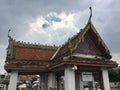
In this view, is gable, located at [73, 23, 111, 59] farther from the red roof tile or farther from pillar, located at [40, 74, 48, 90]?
pillar, located at [40, 74, 48, 90]

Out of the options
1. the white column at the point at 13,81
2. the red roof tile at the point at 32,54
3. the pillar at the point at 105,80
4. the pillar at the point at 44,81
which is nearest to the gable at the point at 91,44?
the pillar at the point at 105,80

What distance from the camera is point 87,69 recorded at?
12.8m

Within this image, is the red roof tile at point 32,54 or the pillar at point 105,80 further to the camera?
the red roof tile at point 32,54

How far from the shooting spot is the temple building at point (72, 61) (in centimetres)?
1168

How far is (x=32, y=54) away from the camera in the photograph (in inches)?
605

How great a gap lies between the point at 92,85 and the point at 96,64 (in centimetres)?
381

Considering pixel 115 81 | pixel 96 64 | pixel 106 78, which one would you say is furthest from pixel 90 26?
pixel 115 81

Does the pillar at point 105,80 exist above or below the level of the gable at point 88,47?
below

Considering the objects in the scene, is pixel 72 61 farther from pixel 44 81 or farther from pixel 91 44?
pixel 44 81

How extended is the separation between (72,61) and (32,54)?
532 centimetres

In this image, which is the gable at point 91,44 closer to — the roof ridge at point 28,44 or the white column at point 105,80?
the white column at point 105,80

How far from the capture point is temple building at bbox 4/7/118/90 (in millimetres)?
11677

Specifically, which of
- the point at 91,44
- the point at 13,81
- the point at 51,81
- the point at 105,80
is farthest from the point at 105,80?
the point at 13,81

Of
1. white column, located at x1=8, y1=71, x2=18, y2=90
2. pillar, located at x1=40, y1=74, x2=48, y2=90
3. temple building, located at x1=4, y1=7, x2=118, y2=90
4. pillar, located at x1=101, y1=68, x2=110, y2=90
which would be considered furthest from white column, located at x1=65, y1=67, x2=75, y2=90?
pillar, located at x1=40, y1=74, x2=48, y2=90
